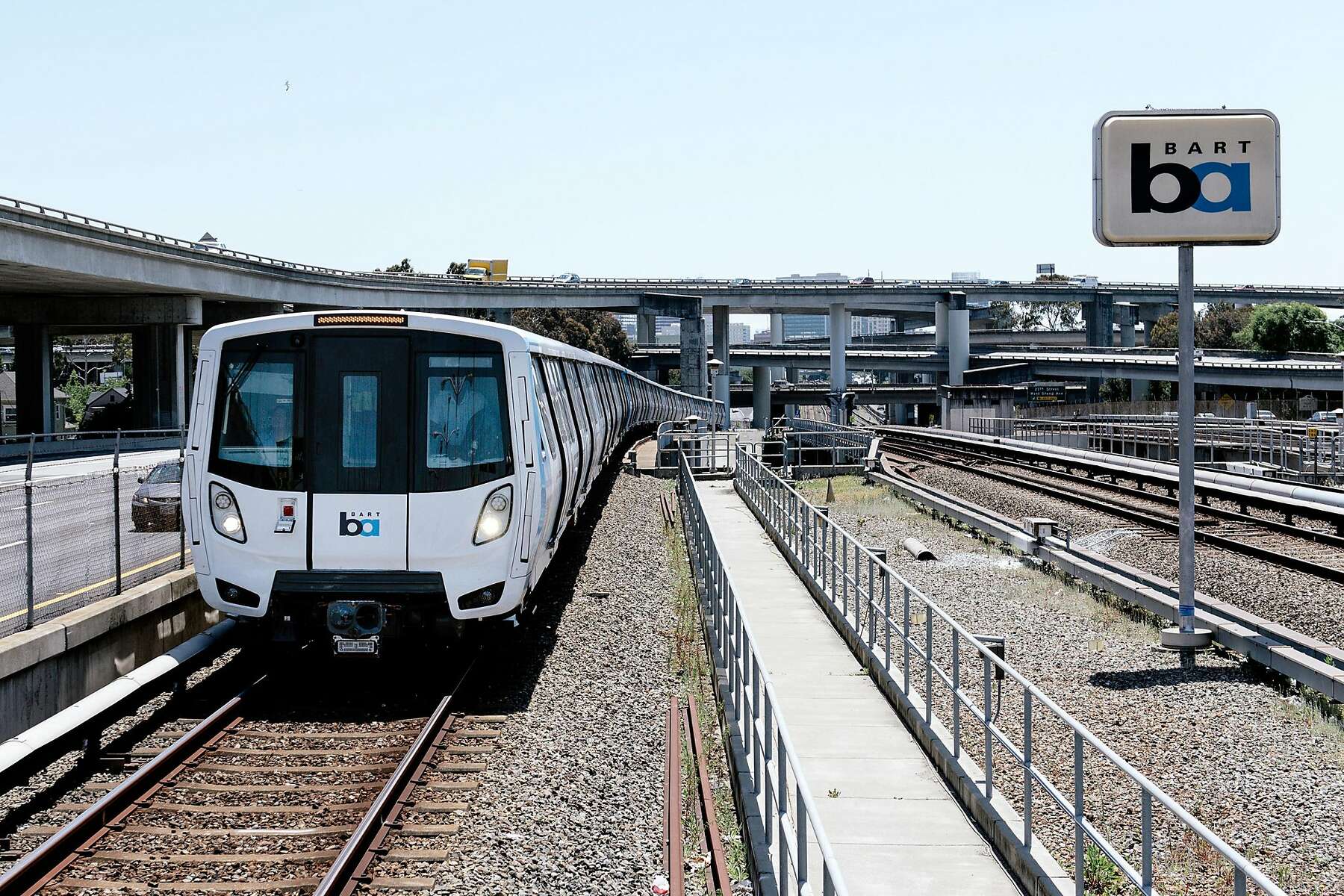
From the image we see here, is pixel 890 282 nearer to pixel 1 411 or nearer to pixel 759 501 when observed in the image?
pixel 1 411

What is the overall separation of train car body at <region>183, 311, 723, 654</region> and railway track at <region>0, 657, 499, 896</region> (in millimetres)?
960

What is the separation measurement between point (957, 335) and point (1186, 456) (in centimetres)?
10821

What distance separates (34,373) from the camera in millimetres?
56344

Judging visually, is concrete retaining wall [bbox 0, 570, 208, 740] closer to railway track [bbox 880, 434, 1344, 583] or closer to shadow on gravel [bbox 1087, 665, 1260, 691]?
shadow on gravel [bbox 1087, 665, 1260, 691]

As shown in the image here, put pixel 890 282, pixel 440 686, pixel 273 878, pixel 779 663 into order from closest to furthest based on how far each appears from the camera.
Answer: pixel 273 878 < pixel 440 686 < pixel 779 663 < pixel 890 282

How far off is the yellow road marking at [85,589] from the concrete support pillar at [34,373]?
156 feet

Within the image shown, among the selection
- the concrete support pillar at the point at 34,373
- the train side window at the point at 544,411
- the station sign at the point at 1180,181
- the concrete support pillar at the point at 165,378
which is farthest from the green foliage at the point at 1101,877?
the concrete support pillar at the point at 34,373

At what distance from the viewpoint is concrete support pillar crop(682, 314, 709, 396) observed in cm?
9775

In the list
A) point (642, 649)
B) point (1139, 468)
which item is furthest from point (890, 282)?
point (642, 649)

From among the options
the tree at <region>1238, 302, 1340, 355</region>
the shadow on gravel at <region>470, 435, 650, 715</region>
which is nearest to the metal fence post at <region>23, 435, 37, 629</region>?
the shadow on gravel at <region>470, 435, 650, 715</region>

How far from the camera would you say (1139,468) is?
104ft

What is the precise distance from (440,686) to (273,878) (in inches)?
173

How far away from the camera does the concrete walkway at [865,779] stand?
747cm

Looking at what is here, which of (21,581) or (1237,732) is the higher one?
(21,581)
